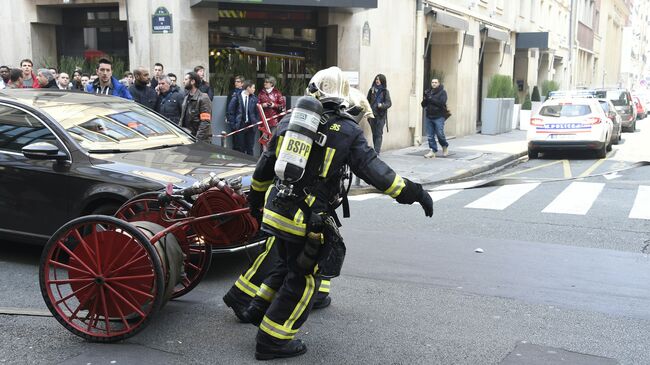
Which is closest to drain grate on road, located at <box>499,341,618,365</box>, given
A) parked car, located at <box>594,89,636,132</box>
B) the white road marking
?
the white road marking

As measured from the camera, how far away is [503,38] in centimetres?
2553

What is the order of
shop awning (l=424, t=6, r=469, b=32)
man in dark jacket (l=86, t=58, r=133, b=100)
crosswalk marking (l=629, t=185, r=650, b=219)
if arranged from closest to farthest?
1. crosswalk marking (l=629, t=185, r=650, b=219)
2. man in dark jacket (l=86, t=58, r=133, b=100)
3. shop awning (l=424, t=6, r=469, b=32)

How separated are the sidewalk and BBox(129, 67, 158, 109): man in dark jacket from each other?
142 inches

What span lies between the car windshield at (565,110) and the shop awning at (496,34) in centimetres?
781

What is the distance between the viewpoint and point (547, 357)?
4219 mm

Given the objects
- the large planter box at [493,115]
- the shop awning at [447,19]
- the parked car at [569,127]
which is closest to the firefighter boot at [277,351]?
the parked car at [569,127]

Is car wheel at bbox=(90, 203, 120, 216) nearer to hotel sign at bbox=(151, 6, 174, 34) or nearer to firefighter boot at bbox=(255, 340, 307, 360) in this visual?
firefighter boot at bbox=(255, 340, 307, 360)

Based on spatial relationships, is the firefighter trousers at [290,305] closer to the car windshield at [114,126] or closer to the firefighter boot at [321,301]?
the firefighter boot at [321,301]

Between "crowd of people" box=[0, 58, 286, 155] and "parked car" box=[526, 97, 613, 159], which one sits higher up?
"crowd of people" box=[0, 58, 286, 155]

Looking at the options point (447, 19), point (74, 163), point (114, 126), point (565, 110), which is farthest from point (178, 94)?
point (447, 19)

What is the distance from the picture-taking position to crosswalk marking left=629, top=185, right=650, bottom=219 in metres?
8.83

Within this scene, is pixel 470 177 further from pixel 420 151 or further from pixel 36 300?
pixel 36 300

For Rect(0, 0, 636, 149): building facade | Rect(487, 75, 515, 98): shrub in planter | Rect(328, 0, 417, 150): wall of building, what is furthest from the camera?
Rect(487, 75, 515, 98): shrub in planter

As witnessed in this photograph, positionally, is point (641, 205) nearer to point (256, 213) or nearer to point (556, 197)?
point (556, 197)
